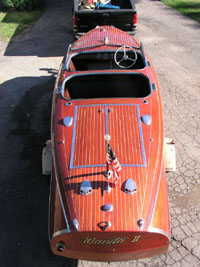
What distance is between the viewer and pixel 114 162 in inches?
123

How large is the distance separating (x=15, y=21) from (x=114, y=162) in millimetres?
11650

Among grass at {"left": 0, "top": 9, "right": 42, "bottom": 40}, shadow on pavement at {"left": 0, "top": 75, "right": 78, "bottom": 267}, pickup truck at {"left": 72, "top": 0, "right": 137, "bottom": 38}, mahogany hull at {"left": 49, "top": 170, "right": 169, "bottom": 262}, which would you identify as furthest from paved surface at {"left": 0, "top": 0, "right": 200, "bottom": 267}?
pickup truck at {"left": 72, "top": 0, "right": 137, "bottom": 38}

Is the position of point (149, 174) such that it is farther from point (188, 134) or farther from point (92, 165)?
point (188, 134)

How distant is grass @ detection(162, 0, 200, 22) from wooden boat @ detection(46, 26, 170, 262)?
373 inches

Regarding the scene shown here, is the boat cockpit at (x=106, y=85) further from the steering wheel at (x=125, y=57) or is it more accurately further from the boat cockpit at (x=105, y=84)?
the steering wheel at (x=125, y=57)

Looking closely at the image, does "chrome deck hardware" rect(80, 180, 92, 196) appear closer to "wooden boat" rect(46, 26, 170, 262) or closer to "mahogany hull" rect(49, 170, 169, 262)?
"wooden boat" rect(46, 26, 170, 262)

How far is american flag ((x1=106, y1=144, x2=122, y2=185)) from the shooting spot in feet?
10.0

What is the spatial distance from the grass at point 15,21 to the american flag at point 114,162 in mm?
9716

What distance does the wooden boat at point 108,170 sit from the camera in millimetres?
2967

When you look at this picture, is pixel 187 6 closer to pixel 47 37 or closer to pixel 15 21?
pixel 47 37

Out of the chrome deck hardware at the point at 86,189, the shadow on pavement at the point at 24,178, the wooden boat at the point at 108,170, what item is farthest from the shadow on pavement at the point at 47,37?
the chrome deck hardware at the point at 86,189

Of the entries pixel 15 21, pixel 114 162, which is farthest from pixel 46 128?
pixel 15 21

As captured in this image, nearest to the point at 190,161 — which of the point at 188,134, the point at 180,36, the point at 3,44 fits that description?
the point at 188,134

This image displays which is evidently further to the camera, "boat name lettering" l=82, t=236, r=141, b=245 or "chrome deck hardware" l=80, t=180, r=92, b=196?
"chrome deck hardware" l=80, t=180, r=92, b=196
